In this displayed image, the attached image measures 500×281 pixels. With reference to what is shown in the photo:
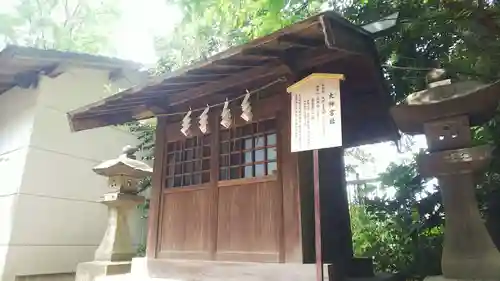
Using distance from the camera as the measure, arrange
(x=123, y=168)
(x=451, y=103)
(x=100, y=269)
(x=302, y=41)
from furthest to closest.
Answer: (x=123, y=168), (x=100, y=269), (x=302, y=41), (x=451, y=103)

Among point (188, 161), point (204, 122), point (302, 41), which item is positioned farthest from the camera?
point (188, 161)

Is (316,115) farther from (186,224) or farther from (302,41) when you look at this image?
(186,224)

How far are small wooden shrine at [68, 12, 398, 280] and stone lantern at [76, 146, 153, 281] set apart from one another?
974 millimetres

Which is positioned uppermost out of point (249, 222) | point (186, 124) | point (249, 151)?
point (186, 124)

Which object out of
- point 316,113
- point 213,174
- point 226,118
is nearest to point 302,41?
point 316,113

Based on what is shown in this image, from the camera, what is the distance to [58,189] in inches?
376

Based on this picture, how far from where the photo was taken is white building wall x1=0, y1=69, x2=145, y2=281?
29.1ft

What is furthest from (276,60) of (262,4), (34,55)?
(34,55)

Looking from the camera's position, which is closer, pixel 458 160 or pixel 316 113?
pixel 458 160

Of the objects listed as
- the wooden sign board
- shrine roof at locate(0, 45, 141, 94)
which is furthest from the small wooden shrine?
shrine roof at locate(0, 45, 141, 94)

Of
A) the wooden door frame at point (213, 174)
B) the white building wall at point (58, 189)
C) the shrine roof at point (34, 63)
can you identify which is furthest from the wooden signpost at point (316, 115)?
the white building wall at point (58, 189)

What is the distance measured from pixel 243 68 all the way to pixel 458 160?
291 centimetres

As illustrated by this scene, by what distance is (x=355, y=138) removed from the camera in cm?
750

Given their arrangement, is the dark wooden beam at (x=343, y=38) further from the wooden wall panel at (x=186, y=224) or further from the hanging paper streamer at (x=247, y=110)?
the wooden wall panel at (x=186, y=224)
